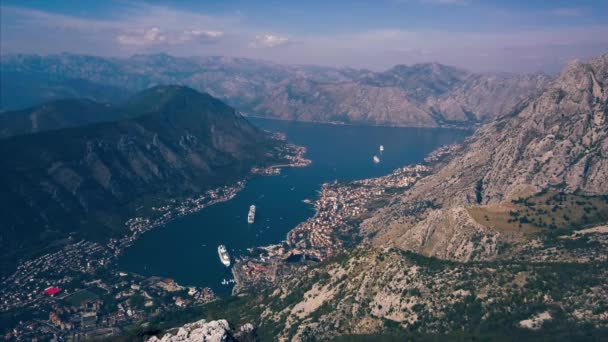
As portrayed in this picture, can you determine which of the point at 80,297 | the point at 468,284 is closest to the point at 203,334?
the point at 468,284

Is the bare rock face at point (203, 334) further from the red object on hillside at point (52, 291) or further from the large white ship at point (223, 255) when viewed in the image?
the large white ship at point (223, 255)

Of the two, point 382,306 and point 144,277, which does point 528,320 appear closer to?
point 382,306

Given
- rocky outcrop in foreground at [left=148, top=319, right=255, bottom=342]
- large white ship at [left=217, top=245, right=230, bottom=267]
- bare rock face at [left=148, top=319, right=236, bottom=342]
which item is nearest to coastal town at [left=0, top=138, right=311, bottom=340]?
large white ship at [left=217, top=245, right=230, bottom=267]

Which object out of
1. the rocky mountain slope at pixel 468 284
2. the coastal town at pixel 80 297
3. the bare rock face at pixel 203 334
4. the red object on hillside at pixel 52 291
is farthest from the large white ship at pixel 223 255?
the bare rock face at pixel 203 334

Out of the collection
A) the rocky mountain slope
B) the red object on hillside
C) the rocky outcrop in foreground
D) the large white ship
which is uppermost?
the rocky outcrop in foreground

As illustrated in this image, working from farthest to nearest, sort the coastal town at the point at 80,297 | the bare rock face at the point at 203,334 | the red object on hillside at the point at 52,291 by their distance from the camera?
the red object on hillside at the point at 52,291, the coastal town at the point at 80,297, the bare rock face at the point at 203,334

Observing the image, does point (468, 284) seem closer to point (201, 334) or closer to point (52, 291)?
point (201, 334)

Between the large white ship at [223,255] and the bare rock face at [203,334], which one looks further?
the large white ship at [223,255]

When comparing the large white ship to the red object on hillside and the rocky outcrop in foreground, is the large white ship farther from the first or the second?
the rocky outcrop in foreground

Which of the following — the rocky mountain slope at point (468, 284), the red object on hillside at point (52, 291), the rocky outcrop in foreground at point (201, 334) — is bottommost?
the red object on hillside at point (52, 291)
